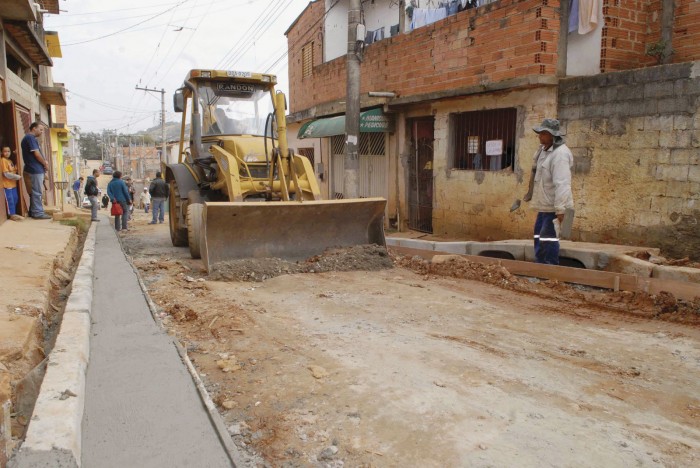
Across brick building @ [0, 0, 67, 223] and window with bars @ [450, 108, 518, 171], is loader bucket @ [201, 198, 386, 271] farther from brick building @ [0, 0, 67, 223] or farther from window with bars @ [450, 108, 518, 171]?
brick building @ [0, 0, 67, 223]

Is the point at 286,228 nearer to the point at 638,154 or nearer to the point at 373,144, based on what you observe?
the point at 638,154

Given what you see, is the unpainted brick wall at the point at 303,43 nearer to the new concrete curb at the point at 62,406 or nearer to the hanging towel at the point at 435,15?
the hanging towel at the point at 435,15

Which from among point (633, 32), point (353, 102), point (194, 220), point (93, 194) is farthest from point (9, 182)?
point (633, 32)

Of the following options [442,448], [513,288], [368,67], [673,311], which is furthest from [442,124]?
[442,448]

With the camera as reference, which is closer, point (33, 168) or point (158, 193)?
point (33, 168)

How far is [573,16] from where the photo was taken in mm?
8750

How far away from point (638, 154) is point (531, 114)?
202cm

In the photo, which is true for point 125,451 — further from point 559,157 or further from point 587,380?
point 559,157

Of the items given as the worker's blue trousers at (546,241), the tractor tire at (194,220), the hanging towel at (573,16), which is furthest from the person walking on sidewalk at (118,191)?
the hanging towel at (573,16)

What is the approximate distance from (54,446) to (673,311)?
5.14 metres

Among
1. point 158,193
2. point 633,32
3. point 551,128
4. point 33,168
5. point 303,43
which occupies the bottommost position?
point 158,193

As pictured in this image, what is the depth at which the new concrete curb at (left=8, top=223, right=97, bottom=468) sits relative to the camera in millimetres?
2244

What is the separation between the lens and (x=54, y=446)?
231cm

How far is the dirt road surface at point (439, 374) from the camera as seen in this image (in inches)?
105
